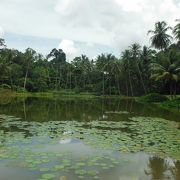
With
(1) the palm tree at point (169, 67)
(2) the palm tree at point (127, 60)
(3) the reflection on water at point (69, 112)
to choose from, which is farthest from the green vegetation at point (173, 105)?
(2) the palm tree at point (127, 60)

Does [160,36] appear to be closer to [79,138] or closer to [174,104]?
[174,104]

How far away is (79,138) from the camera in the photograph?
10.6m

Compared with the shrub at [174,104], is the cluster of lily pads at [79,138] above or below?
below

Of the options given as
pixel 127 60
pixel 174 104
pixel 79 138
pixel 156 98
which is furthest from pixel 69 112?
pixel 127 60

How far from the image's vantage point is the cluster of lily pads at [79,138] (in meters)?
6.85

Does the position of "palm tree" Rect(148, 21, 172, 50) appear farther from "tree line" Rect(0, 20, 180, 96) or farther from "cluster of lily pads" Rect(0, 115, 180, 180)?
"cluster of lily pads" Rect(0, 115, 180, 180)

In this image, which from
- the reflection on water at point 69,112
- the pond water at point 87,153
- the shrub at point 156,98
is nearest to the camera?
the pond water at point 87,153

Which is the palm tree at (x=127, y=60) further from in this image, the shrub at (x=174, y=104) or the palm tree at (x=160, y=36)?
the shrub at (x=174, y=104)

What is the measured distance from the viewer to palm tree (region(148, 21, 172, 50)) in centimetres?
4444

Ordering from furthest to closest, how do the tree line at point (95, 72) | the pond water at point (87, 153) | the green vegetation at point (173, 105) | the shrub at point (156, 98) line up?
the tree line at point (95, 72) → the shrub at point (156, 98) → the green vegetation at point (173, 105) → the pond water at point (87, 153)

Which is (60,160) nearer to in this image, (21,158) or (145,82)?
(21,158)

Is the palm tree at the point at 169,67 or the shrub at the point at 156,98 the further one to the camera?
the shrub at the point at 156,98

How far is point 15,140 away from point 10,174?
3.45 m

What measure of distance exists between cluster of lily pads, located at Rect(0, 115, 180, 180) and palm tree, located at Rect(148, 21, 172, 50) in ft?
109
